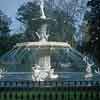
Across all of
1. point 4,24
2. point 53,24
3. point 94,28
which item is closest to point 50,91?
point 94,28

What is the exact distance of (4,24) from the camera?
5269cm

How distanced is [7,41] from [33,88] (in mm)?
35955

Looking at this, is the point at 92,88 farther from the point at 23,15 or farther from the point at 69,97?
the point at 23,15

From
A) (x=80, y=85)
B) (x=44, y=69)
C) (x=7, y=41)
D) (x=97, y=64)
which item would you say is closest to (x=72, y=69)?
(x=97, y=64)

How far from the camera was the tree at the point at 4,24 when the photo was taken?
51219mm

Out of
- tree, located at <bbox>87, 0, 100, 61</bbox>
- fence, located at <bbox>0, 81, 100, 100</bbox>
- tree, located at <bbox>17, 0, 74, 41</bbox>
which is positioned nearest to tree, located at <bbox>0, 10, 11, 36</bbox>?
tree, located at <bbox>17, 0, 74, 41</bbox>

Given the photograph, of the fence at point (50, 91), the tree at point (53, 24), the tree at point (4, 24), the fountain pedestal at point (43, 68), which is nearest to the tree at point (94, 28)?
the tree at point (53, 24)

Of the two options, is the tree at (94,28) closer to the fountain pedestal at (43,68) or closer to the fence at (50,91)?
the fountain pedestal at (43,68)

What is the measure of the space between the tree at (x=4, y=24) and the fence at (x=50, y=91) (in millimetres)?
37469

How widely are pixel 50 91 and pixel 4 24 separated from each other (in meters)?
40.4

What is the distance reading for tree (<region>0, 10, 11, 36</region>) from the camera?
51.2 metres

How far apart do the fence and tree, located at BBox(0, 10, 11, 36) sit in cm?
3747

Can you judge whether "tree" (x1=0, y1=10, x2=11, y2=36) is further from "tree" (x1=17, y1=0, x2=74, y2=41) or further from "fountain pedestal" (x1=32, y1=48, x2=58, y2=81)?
"fountain pedestal" (x1=32, y1=48, x2=58, y2=81)

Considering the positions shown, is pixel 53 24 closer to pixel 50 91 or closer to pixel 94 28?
pixel 94 28
